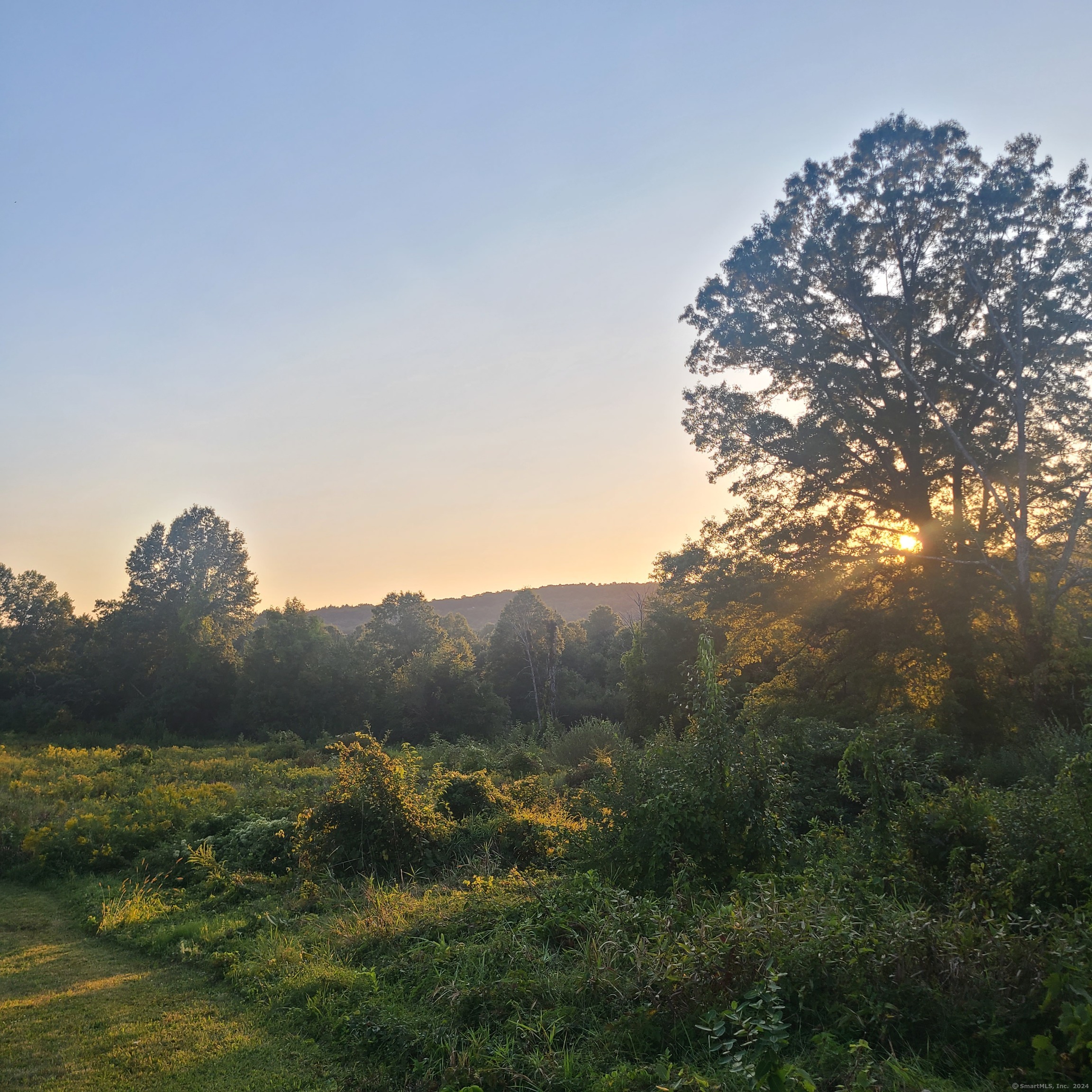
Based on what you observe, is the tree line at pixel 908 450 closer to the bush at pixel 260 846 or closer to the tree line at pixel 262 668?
the bush at pixel 260 846

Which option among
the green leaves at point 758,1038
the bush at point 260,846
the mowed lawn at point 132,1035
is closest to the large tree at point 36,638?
the bush at point 260,846

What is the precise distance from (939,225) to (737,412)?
22.2 ft

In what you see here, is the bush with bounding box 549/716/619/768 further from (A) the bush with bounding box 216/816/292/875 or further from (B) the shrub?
(A) the bush with bounding box 216/816/292/875

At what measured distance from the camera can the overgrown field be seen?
4.30 metres

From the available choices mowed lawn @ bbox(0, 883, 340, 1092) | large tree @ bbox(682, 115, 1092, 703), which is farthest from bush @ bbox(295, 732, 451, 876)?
large tree @ bbox(682, 115, 1092, 703)

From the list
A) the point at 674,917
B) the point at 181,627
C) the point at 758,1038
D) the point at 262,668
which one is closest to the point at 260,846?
the point at 674,917

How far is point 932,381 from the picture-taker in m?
19.4

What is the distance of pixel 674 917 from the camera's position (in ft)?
20.6

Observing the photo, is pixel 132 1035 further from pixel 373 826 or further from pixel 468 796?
pixel 468 796

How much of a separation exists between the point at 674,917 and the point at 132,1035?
4.62 metres

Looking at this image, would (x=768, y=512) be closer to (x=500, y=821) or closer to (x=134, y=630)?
(x=500, y=821)

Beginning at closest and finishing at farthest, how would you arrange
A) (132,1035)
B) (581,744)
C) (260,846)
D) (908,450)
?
(132,1035) < (260,846) < (908,450) < (581,744)

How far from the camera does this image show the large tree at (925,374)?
58.9 ft

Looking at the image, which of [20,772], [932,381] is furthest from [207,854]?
[932,381]
